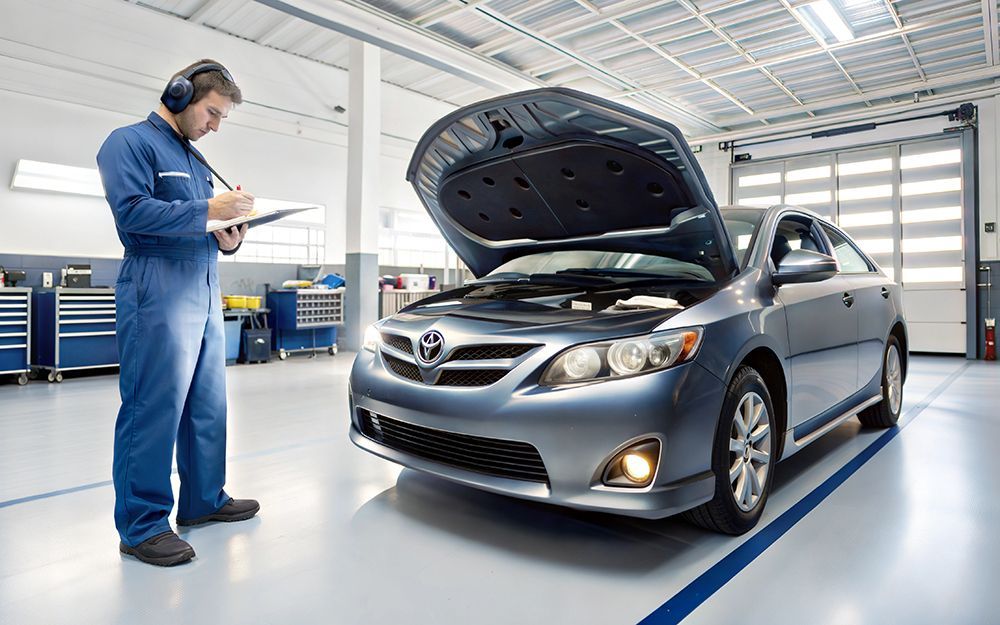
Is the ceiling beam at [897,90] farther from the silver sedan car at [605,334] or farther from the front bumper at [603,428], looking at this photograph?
the front bumper at [603,428]

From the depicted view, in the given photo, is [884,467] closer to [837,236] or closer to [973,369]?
[837,236]

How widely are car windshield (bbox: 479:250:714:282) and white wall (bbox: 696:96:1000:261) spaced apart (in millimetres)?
7755

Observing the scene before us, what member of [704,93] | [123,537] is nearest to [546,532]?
[123,537]

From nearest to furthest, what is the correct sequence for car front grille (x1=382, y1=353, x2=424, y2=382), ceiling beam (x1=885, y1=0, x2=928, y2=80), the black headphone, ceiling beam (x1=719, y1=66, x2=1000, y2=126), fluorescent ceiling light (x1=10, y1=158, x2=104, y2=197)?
the black headphone → car front grille (x1=382, y1=353, x2=424, y2=382) → ceiling beam (x1=885, y1=0, x2=928, y2=80) → fluorescent ceiling light (x1=10, y1=158, x2=104, y2=197) → ceiling beam (x1=719, y1=66, x2=1000, y2=126)

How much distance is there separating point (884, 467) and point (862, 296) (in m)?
0.77

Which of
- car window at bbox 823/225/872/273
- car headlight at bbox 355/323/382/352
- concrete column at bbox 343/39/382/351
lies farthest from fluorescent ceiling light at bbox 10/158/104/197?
car window at bbox 823/225/872/273

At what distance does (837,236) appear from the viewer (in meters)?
3.11

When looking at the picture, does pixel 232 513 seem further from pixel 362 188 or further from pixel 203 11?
pixel 203 11

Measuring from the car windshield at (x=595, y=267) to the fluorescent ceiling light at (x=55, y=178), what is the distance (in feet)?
20.6

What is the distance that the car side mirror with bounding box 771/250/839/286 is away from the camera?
2.11 metres

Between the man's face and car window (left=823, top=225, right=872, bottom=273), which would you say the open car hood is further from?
car window (left=823, top=225, right=872, bottom=273)

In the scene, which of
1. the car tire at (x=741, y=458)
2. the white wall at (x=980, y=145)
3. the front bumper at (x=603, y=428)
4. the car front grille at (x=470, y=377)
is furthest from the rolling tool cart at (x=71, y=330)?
the white wall at (x=980, y=145)

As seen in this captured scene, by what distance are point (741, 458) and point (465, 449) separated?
85 centimetres

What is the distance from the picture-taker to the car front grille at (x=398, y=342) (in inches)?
79.0
